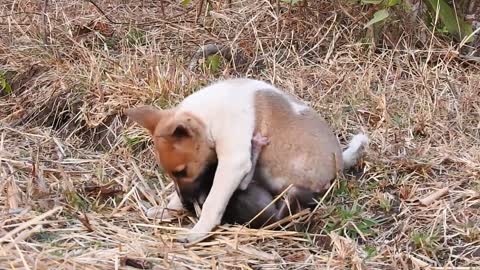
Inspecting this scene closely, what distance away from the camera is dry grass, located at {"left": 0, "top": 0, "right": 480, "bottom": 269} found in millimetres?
2783

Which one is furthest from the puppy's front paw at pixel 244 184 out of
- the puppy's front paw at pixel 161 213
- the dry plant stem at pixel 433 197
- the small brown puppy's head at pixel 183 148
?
the dry plant stem at pixel 433 197

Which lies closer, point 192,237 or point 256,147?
point 192,237

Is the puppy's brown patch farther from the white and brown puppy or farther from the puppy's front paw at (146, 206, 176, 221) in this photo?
the puppy's front paw at (146, 206, 176, 221)

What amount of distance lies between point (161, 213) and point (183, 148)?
0.96 ft

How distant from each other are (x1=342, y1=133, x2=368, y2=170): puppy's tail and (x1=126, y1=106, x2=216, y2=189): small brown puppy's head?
0.67 metres

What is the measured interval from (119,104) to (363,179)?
132 centimetres

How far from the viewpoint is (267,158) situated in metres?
3.04

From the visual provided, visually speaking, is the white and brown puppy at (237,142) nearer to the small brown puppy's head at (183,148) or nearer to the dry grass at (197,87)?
the small brown puppy's head at (183,148)

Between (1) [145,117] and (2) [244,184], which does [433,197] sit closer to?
(2) [244,184]

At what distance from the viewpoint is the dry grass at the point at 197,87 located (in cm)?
278

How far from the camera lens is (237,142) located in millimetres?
2922

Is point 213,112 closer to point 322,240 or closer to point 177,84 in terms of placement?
point 322,240

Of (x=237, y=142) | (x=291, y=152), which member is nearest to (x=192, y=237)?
Answer: (x=237, y=142)

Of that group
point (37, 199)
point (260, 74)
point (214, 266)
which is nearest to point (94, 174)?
point (37, 199)
